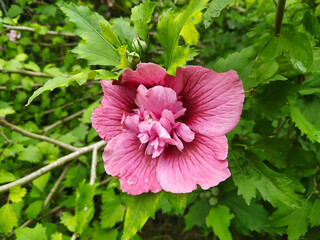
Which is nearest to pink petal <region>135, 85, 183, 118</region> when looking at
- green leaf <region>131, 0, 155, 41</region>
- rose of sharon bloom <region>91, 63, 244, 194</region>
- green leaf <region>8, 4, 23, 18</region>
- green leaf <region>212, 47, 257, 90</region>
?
rose of sharon bloom <region>91, 63, 244, 194</region>

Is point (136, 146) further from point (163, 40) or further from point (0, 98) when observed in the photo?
point (0, 98)

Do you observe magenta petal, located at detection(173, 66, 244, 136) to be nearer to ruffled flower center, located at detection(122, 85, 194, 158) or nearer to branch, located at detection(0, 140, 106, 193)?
ruffled flower center, located at detection(122, 85, 194, 158)

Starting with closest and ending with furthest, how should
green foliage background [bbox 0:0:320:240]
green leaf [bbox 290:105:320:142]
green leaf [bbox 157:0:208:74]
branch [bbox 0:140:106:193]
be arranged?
green leaf [bbox 157:0:208:74] < green foliage background [bbox 0:0:320:240] < green leaf [bbox 290:105:320:142] < branch [bbox 0:140:106:193]

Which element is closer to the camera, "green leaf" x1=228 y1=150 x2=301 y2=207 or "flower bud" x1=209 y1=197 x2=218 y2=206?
"green leaf" x1=228 y1=150 x2=301 y2=207

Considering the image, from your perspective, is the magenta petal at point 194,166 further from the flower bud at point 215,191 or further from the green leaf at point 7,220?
the green leaf at point 7,220

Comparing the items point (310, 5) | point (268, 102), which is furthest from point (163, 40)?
point (310, 5)

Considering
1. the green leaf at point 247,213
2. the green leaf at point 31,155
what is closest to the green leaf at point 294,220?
the green leaf at point 247,213
